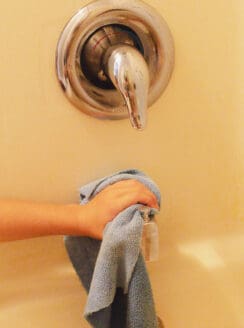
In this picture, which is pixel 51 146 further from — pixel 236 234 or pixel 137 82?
pixel 236 234

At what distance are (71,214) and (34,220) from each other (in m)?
0.05

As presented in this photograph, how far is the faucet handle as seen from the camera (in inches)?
21.3

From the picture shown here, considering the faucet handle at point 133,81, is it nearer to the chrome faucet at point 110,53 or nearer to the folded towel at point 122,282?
the chrome faucet at point 110,53

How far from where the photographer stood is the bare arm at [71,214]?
1.93ft

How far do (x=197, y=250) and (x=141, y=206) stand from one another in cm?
24

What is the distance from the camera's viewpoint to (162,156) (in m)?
0.71

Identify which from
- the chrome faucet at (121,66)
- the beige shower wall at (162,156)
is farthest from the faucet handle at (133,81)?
the beige shower wall at (162,156)

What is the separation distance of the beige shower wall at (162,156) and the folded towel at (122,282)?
0.46 ft

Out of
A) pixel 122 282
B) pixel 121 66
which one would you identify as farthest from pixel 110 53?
pixel 122 282

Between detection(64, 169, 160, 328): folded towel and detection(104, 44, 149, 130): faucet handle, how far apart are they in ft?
0.41

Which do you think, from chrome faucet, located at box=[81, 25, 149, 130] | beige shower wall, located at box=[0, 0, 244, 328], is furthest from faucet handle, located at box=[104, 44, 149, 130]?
beige shower wall, located at box=[0, 0, 244, 328]

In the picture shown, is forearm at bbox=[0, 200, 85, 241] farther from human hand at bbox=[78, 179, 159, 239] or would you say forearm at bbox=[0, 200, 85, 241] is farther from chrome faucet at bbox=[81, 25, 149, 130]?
chrome faucet at bbox=[81, 25, 149, 130]

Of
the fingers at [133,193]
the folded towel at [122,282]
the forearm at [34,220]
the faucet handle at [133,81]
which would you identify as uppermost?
the faucet handle at [133,81]

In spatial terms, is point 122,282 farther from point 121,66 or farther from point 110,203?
point 121,66
